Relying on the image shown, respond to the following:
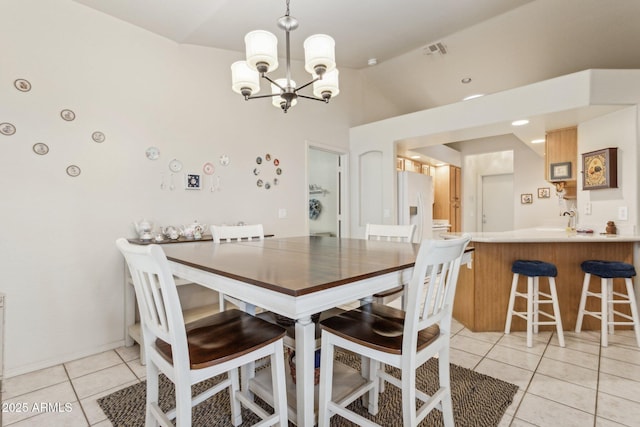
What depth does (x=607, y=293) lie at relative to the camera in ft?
8.72

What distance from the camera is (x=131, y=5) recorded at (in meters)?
2.36

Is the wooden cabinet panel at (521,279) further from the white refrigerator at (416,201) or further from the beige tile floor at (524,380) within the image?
the white refrigerator at (416,201)

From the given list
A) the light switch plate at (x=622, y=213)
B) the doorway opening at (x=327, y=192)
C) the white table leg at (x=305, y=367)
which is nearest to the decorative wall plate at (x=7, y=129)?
the white table leg at (x=305, y=367)

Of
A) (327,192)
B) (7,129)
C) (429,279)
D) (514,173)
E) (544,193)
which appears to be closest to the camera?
(429,279)

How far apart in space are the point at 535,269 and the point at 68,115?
383 cm

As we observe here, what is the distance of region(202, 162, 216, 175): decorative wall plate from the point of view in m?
3.03

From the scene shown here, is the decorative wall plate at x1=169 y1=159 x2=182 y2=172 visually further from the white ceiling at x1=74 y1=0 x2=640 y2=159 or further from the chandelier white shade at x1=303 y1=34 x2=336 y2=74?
the chandelier white shade at x1=303 y1=34 x2=336 y2=74

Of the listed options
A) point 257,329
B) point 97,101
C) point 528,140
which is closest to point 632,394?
point 257,329

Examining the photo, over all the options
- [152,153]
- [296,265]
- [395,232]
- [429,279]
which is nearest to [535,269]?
[395,232]

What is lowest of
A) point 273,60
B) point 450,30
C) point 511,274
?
point 511,274

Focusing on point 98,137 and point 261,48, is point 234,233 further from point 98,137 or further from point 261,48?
point 261,48

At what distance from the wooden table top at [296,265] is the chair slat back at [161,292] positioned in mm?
188

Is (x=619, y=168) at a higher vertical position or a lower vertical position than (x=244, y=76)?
lower

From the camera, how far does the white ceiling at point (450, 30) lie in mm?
2564
